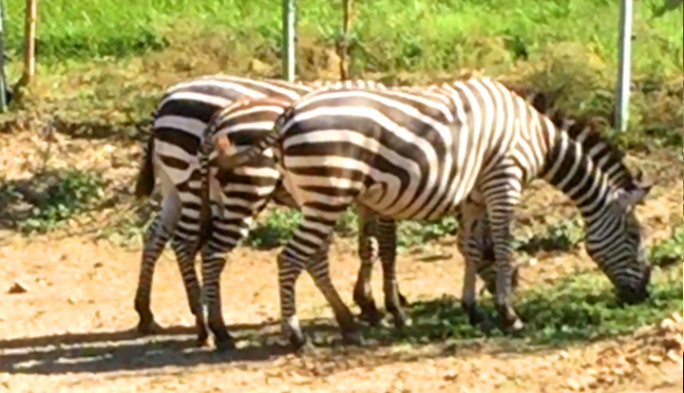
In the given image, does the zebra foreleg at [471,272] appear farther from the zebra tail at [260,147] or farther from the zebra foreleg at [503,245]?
the zebra tail at [260,147]

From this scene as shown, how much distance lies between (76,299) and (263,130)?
2.56m

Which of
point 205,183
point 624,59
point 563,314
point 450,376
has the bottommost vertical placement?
point 450,376

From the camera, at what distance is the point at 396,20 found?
16969 mm

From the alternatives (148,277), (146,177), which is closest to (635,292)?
(148,277)

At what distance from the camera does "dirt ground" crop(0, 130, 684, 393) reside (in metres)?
9.17

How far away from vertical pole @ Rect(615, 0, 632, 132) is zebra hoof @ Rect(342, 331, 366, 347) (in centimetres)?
456

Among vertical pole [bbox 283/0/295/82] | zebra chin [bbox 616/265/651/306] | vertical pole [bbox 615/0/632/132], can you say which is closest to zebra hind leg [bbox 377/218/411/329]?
zebra chin [bbox 616/265/651/306]

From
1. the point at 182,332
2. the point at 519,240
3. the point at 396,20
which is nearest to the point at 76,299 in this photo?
the point at 182,332

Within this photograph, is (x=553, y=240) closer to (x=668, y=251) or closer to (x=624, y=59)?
(x=668, y=251)

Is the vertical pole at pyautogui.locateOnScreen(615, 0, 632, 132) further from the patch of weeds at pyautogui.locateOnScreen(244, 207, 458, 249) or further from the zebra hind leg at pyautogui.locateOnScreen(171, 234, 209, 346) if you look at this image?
the zebra hind leg at pyautogui.locateOnScreen(171, 234, 209, 346)

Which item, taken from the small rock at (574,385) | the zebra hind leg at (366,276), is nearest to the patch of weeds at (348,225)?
the zebra hind leg at (366,276)

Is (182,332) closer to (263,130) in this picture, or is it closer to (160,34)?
(263,130)

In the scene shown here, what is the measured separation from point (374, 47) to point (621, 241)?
5622 mm

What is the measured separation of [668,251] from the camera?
12.0 m
